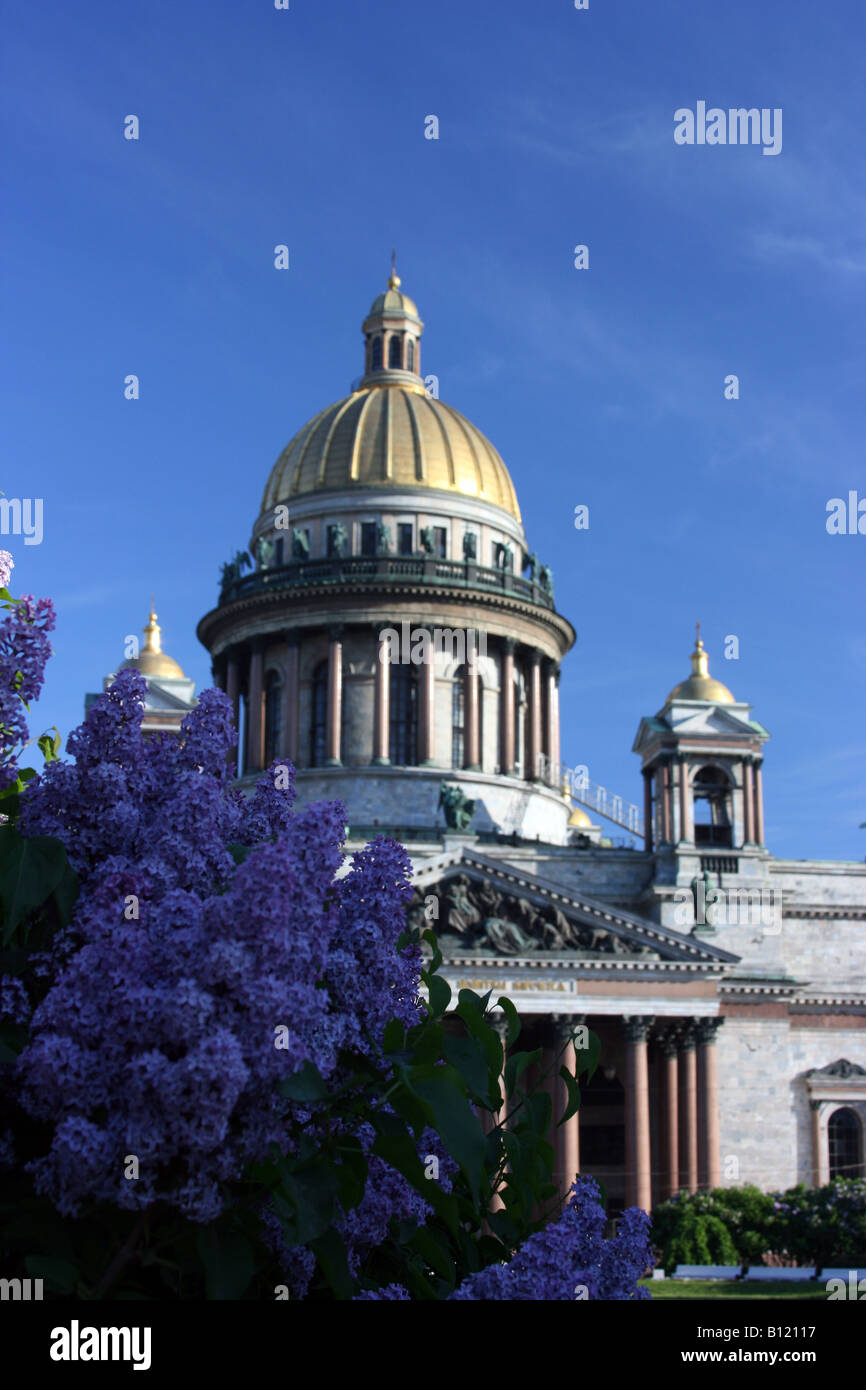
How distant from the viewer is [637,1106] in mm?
57906

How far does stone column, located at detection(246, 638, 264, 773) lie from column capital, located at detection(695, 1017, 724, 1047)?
2452 centimetres

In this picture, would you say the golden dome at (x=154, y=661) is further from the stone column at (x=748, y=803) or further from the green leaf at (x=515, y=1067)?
the green leaf at (x=515, y=1067)

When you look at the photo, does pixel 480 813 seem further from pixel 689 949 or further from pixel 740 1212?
pixel 740 1212

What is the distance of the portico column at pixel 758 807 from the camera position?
66250mm

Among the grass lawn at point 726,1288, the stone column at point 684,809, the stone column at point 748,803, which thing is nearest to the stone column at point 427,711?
the stone column at point 684,809

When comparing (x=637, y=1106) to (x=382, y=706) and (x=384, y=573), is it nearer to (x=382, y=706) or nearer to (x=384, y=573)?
(x=382, y=706)

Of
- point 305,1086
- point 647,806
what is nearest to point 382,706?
point 647,806

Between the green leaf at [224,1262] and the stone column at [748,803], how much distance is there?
62024 millimetres

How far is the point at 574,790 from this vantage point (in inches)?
3511

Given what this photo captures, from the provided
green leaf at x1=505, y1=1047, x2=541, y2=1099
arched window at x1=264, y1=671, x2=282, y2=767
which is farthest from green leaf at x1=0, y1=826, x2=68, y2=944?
arched window at x1=264, y1=671, x2=282, y2=767

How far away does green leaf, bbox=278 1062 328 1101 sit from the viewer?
5004 mm

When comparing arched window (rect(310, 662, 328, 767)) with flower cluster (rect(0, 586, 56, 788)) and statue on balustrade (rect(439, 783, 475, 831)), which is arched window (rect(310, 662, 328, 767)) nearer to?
statue on balustrade (rect(439, 783, 475, 831))

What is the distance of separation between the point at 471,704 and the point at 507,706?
1.93m

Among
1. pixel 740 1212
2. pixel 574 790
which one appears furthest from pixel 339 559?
pixel 740 1212
